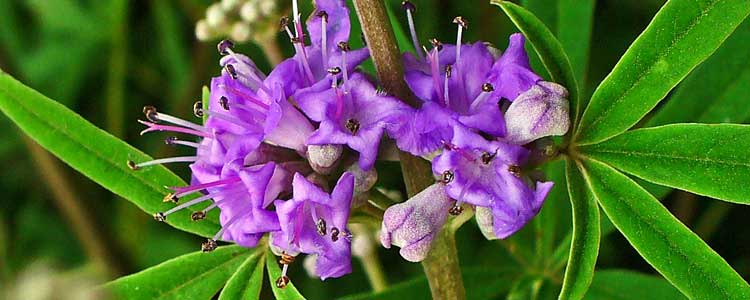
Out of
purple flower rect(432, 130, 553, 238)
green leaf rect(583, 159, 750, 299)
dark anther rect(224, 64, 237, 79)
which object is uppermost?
dark anther rect(224, 64, 237, 79)

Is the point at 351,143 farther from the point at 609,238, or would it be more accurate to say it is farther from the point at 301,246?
the point at 609,238

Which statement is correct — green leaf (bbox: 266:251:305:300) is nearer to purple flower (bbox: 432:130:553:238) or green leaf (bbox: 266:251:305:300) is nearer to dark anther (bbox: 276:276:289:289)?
dark anther (bbox: 276:276:289:289)

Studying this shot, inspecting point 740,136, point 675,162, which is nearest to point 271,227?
point 675,162

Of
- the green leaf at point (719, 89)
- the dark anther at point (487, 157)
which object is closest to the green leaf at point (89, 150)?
the dark anther at point (487, 157)

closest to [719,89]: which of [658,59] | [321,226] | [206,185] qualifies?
[658,59]

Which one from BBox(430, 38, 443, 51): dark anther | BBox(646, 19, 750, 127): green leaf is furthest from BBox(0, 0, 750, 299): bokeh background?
BBox(430, 38, 443, 51): dark anther

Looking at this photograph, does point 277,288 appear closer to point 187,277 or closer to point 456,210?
point 187,277
